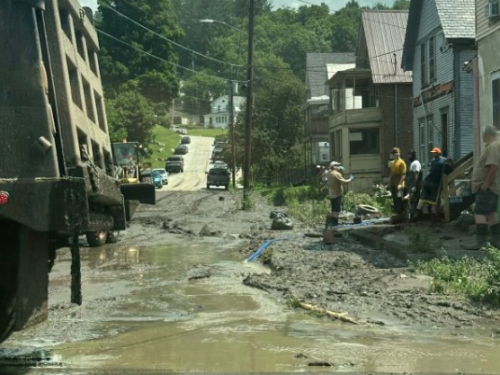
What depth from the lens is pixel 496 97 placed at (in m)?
19.5

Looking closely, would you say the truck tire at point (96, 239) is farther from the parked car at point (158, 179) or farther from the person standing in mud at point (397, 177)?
the parked car at point (158, 179)

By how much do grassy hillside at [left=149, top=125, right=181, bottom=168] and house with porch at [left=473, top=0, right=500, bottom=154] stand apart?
6850cm

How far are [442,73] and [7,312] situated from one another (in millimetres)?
26367

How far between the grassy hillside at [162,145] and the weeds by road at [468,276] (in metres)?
76.2

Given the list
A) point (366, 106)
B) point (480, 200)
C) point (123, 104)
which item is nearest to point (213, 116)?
point (123, 104)

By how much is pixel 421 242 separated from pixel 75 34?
7.57m

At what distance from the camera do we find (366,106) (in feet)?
154

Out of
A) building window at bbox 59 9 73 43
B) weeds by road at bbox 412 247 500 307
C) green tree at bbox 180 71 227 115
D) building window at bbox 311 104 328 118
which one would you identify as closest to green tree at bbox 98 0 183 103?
building window at bbox 311 104 328 118

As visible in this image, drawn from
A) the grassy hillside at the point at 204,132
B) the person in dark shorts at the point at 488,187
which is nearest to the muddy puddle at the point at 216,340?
the person in dark shorts at the point at 488,187

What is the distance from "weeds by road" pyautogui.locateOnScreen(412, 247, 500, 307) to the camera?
981 cm

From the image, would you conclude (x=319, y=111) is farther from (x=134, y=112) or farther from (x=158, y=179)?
(x=134, y=112)

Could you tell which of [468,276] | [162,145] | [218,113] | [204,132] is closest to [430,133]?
[468,276]

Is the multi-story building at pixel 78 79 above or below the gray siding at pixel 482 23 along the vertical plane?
below

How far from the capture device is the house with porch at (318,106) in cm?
6194
